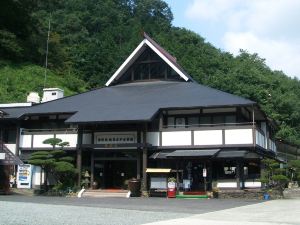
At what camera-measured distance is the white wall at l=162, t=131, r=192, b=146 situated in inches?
1054

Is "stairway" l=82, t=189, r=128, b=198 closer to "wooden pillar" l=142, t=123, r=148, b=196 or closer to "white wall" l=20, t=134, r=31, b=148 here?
"wooden pillar" l=142, t=123, r=148, b=196

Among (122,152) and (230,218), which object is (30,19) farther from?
(230,218)

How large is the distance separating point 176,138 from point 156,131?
133 cm

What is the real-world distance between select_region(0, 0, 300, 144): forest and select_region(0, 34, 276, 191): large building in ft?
39.5

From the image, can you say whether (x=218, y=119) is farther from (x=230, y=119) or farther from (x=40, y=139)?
(x=40, y=139)

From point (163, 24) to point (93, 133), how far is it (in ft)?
159

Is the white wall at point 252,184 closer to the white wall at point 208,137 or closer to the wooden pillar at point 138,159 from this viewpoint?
the white wall at point 208,137

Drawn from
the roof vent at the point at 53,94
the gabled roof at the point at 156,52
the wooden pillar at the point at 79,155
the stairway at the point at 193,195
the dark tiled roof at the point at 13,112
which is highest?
the gabled roof at the point at 156,52

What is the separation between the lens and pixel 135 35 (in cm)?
6494

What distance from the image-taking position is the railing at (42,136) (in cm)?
2917

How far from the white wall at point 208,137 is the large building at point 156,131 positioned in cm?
6

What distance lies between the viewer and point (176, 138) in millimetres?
27000

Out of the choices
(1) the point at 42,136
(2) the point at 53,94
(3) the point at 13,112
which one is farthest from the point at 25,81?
(1) the point at 42,136

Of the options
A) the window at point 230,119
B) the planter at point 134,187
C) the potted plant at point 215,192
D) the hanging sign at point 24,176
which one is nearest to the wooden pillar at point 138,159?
the planter at point 134,187
